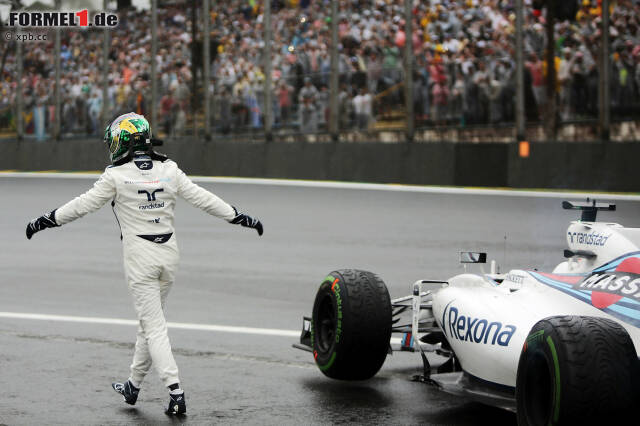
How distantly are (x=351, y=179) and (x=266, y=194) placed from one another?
10.7 feet

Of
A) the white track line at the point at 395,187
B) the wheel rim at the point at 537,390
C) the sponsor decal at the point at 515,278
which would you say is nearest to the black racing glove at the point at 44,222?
the sponsor decal at the point at 515,278

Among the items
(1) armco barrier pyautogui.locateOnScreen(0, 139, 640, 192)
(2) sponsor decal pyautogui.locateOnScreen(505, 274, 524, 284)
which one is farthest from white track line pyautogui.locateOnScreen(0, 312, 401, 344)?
(1) armco barrier pyautogui.locateOnScreen(0, 139, 640, 192)

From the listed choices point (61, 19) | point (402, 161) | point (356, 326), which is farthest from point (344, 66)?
point (356, 326)

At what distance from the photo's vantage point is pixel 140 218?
6.71 m

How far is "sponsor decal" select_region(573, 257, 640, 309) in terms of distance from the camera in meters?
5.66

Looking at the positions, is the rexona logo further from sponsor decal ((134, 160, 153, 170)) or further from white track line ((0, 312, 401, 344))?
white track line ((0, 312, 401, 344))

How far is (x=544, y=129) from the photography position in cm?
2273

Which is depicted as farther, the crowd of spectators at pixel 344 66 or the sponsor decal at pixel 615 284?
the crowd of spectators at pixel 344 66

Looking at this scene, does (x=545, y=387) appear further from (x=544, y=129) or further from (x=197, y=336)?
(x=544, y=129)

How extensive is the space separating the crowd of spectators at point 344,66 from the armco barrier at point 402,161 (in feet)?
2.17

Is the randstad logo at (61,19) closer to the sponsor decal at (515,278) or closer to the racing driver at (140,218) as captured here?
the racing driver at (140,218)

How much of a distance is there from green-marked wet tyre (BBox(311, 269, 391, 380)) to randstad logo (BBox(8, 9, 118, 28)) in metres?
25.9

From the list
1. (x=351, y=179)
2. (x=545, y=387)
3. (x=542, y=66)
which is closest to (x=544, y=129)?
(x=542, y=66)

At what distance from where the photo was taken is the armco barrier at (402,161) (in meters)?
21.8
